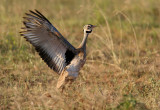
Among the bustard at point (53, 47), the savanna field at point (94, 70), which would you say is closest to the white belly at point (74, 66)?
the bustard at point (53, 47)

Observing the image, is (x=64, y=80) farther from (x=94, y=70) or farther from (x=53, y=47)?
(x=94, y=70)

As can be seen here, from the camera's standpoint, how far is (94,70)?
21.1ft

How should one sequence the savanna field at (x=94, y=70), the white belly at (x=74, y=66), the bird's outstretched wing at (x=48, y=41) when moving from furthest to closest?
the white belly at (x=74, y=66) → the bird's outstretched wing at (x=48, y=41) → the savanna field at (x=94, y=70)

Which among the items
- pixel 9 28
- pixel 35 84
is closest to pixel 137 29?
pixel 9 28

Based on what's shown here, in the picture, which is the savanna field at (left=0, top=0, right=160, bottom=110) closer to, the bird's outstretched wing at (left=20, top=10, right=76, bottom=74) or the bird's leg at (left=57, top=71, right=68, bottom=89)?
the bird's leg at (left=57, top=71, right=68, bottom=89)

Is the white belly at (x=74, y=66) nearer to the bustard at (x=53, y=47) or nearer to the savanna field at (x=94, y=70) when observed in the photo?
the bustard at (x=53, y=47)

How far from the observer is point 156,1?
9812 mm

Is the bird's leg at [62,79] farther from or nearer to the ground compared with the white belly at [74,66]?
nearer to the ground

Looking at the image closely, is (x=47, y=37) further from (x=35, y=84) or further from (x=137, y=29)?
(x=137, y=29)

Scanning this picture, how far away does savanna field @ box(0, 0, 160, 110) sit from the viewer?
441 cm

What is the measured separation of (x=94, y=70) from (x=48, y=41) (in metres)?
1.86

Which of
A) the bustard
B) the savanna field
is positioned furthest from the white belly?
the savanna field

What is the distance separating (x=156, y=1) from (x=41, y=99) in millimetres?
6648

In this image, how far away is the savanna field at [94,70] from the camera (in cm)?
441
